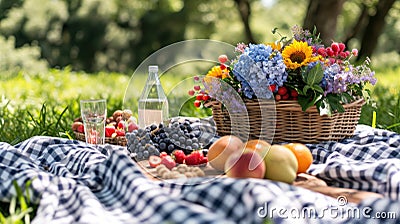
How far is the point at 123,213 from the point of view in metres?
1.87

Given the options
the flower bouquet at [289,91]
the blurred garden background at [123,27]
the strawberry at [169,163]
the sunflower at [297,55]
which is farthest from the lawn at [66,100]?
the blurred garden background at [123,27]

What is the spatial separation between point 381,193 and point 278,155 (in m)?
0.40

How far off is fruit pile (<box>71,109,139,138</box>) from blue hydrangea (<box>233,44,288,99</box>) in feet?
2.27

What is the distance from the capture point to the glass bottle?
292cm

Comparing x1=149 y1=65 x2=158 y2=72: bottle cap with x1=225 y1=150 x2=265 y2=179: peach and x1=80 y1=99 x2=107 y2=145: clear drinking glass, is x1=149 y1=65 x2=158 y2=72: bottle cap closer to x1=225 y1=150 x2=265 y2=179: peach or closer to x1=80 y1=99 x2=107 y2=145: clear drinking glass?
x1=80 y1=99 x2=107 y2=145: clear drinking glass

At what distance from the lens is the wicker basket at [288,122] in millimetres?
2820

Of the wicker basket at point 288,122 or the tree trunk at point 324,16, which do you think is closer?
the wicker basket at point 288,122

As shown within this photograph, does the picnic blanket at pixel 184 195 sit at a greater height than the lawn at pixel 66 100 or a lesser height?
lesser

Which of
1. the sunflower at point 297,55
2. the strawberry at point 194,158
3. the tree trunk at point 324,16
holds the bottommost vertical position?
the strawberry at point 194,158

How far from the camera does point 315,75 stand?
110 inches

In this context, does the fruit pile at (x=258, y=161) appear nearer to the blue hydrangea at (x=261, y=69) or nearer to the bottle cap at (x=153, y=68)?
the blue hydrangea at (x=261, y=69)

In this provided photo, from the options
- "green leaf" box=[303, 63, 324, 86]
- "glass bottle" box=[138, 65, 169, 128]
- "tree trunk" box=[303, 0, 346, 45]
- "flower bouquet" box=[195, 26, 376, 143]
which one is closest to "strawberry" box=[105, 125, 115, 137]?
"glass bottle" box=[138, 65, 169, 128]

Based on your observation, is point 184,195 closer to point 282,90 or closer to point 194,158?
point 194,158

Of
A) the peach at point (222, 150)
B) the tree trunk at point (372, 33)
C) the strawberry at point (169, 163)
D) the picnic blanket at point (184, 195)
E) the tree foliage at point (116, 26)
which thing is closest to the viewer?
the picnic blanket at point (184, 195)
